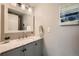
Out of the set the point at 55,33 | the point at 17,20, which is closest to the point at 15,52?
the point at 17,20

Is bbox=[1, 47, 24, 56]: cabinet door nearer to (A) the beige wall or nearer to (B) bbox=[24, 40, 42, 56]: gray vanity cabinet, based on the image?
(B) bbox=[24, 40, 42, 56]: gray vanity cabinet

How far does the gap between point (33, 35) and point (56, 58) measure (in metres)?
2.56

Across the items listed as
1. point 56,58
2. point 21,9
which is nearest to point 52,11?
point 21,9

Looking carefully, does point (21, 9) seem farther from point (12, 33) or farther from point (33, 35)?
point (33, 35)

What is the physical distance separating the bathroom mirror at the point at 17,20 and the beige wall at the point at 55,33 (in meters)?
0.29

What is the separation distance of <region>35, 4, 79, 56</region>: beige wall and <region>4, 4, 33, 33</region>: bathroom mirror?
0.29 metres

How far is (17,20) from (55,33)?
3.52 ft

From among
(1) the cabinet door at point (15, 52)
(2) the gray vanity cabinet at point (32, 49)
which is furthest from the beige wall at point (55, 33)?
(1) the cabinet door at point (15, 52)

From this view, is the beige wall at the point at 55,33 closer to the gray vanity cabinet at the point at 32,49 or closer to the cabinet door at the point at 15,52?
the gray vanity cabinet at the point at 32,49

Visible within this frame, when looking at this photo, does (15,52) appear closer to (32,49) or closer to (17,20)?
(32,49)

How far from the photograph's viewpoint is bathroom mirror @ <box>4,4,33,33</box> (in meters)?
2.28

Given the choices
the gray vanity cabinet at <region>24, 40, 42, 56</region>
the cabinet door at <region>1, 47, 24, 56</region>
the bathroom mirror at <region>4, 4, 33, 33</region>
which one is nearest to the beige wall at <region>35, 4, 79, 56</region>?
the bathroom mirror at <region>4, 4, 33, 33</region>

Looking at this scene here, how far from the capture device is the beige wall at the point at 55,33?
2.78 m

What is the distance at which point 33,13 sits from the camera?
3459 mm
